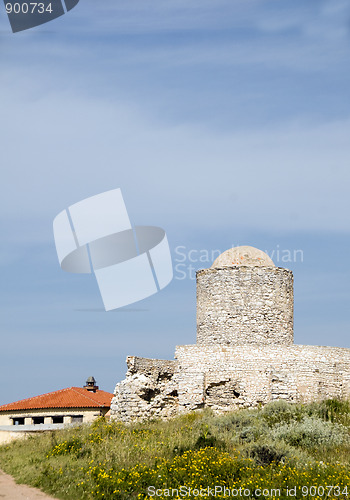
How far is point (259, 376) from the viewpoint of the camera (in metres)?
22.4

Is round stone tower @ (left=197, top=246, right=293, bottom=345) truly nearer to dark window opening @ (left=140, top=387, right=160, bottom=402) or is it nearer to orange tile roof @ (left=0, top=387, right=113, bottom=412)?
dark window opening @ (left=140, top=387, right=160, bottom=402)

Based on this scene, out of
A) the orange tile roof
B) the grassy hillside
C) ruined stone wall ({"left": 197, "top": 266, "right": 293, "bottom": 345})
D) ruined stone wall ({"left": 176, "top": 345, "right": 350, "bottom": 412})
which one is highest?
ruined stone wall ({"left": 197, "top": 266, "right": 293, "bottom": 345})

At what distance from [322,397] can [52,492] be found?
37.8ft

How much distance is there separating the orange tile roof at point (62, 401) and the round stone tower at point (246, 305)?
13322mm

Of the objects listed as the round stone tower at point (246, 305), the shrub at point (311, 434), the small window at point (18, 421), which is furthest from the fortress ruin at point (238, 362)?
the small window at point (18, 421)

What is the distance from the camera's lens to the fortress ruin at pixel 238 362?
22.3 m

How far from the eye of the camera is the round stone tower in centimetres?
2456

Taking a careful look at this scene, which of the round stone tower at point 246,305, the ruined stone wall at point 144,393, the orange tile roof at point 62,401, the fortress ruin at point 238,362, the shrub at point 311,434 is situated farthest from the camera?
the orange tile roof at point 62,401

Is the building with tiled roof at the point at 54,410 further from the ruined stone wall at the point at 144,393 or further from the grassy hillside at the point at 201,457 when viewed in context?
the grassy hillside at the point at 201,457

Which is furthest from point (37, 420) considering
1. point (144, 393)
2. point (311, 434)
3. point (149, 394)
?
point (311, 434)

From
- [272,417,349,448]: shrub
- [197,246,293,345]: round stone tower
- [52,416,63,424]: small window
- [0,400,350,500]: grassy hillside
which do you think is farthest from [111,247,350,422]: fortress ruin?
[52,416,63,424]: small window

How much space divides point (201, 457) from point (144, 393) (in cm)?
870

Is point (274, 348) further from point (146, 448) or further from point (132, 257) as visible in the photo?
point (146, 448)

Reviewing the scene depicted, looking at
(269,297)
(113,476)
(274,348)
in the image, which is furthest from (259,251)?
(113,476)
